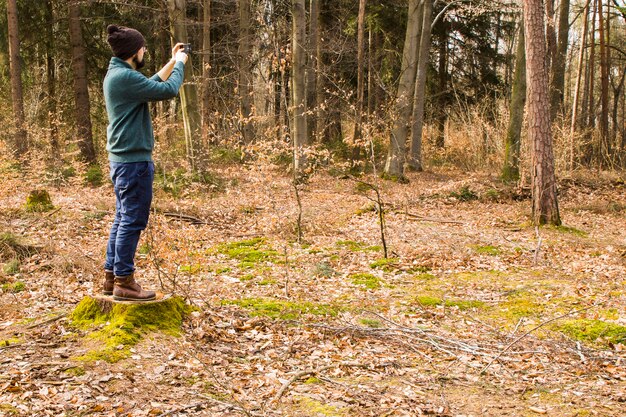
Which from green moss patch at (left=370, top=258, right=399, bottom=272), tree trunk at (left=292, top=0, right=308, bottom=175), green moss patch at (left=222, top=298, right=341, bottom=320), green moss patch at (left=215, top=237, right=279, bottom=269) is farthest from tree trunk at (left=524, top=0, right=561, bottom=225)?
tree trunk at (left=292, top=0, right=308, bottom=175)

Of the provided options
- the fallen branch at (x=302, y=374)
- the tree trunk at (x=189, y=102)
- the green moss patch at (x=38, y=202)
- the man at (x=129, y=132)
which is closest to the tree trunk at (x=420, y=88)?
the tree trunk at (x=189, y=102)

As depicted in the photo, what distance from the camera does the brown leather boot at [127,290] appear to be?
4672 mm

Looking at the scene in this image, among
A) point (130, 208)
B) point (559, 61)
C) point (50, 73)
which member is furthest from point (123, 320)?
point (50, 73)

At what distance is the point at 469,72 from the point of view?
23312mm

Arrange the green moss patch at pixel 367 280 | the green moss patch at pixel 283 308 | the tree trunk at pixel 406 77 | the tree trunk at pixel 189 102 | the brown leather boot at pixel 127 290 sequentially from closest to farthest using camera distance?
the brown leather boot at pixel 127 290 → the green moss patch at pixel 283 308 → the green moss patch at pixel 367 280 → the tree trunk at pixel 189 102 → the tree trunk at pixel 406 77

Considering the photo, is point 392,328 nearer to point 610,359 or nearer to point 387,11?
point 610,359

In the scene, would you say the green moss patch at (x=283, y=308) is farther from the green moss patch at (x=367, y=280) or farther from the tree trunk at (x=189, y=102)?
the tree trunk at (x=189, y=102)

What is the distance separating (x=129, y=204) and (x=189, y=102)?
10.3 m

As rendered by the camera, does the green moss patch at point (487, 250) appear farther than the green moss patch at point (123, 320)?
Yes

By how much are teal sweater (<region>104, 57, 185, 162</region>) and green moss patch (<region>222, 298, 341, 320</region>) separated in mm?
2148

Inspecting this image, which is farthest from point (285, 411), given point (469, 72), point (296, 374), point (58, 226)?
point (469, 72)

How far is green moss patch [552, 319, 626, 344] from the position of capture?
5.38 meters

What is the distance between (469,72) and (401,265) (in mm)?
17252

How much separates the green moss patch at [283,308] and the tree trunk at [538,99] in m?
5.86
